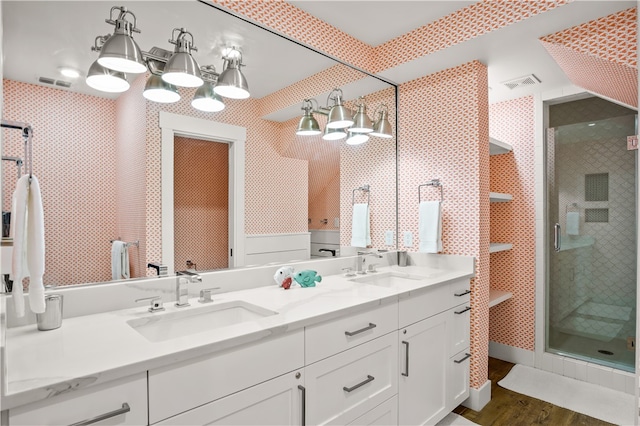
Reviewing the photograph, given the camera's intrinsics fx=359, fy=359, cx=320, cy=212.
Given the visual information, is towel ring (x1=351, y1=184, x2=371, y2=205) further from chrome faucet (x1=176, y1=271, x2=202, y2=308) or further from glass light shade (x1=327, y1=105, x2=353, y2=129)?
chrome faucet (x1=176, y1=271, x2=202, y2=308)

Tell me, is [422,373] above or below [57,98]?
below

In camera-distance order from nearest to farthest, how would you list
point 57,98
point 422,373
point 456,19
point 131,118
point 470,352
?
point 57,98, point 131,118, point 422,373, point 456,19, point 470,352

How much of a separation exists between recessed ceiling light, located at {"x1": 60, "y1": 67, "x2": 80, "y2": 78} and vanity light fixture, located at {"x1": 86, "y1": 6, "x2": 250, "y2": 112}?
1.6 inches

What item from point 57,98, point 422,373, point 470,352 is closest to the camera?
point 57,98

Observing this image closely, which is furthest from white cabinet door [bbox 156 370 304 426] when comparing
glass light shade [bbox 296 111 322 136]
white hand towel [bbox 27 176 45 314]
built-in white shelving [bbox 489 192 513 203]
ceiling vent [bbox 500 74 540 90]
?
ceiling vent [bbox 500 74 540 90]

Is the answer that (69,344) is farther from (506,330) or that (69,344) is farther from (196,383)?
(506,330)

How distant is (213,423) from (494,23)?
231 centimetres

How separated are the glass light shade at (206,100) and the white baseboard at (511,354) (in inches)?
118

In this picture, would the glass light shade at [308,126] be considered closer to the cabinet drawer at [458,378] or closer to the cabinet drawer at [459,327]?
the cabinet drawer at [459,327]

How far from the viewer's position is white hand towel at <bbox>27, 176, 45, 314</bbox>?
1.00 m

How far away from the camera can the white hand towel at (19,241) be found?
0.96m

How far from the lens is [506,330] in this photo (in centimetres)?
311

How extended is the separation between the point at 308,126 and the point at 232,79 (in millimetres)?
605

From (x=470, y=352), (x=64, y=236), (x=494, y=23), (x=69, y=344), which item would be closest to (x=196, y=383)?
(x=69, y=344)
